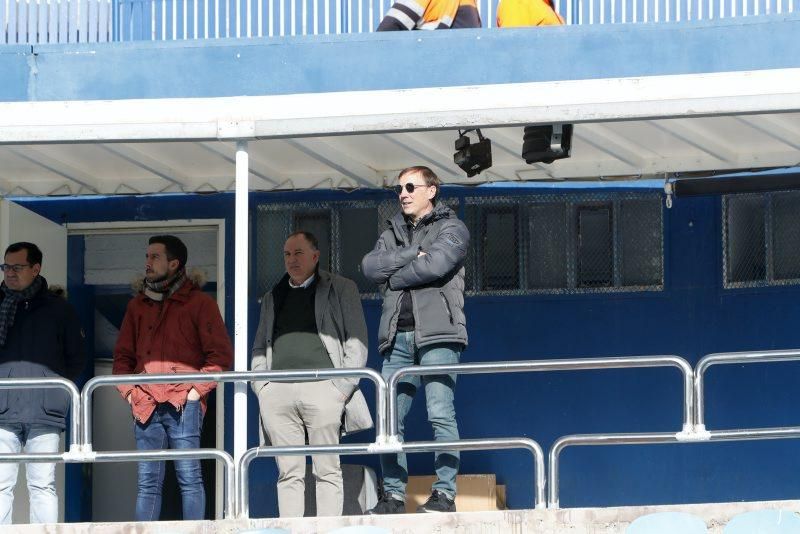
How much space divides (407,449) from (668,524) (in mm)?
1541

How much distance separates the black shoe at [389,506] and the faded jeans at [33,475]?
2.06 m

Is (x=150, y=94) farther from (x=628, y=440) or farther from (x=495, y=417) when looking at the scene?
(x=628, y=440)

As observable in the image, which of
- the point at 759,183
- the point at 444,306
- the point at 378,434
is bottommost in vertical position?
the point at 378,434

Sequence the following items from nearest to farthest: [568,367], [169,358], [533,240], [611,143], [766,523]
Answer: [766,523], [568,367], [169,358], [611,143], [533,240]

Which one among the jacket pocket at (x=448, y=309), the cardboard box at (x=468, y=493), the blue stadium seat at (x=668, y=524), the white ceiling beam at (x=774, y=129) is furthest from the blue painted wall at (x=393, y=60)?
the blue stadium seat at (x=668, y=524)

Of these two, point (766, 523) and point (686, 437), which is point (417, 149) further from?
point (766, 523)

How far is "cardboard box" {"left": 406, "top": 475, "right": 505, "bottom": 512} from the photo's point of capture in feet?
33.6

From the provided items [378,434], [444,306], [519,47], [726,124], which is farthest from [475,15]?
[378,434]

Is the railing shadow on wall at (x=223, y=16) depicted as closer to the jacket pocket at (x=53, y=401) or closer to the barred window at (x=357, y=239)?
the barred window at (x=357, y=239)

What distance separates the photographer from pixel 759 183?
10.2 meters

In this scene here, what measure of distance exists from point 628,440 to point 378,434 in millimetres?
1332

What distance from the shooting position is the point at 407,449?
8.20m

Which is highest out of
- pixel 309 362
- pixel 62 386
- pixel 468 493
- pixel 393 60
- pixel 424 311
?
pixel 393 60

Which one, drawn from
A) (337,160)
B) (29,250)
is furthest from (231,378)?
(337,160)
